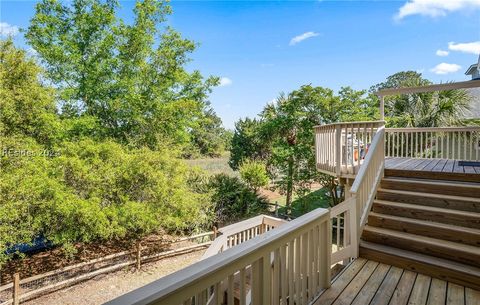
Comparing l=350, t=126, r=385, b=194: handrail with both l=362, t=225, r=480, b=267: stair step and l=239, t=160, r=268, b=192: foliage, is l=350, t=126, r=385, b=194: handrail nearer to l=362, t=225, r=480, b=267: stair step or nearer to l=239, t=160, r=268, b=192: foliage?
l=362, t=225, r=480, b=267: stair step

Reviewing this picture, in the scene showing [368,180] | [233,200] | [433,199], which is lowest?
[233,200]

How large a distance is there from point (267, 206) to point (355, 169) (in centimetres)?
823

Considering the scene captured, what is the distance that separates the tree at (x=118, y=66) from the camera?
33.5 ft

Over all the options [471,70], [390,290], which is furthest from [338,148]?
[471,70]

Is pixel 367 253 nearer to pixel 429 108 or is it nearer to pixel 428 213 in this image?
pixel 428 213

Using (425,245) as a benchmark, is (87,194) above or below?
below

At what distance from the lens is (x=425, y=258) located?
2.79 metres

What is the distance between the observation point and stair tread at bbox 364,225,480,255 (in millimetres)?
2725

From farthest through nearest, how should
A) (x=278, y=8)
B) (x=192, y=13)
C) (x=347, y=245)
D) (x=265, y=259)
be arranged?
(x=192, y=13), (x=278, y=8), (x=347, y=245), (x=265, y=259)

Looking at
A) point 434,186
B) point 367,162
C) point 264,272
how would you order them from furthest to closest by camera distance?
point 434,186 → point 367,162 → point 264,272

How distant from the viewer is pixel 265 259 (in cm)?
148

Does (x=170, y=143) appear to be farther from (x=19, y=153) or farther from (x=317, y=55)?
(x=317, y=55)

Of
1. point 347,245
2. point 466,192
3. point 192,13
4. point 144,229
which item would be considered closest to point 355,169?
point 466,192

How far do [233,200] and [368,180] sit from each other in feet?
30.8
